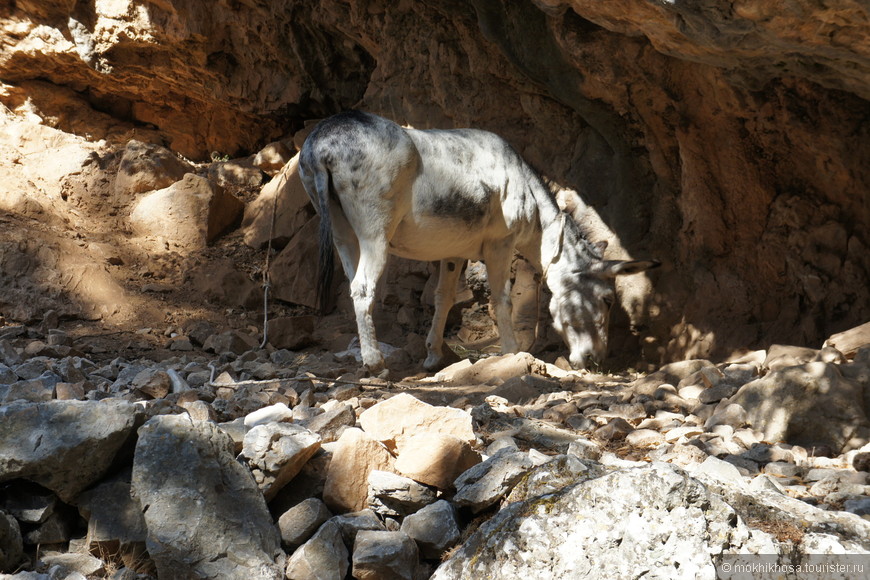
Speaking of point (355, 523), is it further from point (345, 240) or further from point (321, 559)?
point (345, 240)

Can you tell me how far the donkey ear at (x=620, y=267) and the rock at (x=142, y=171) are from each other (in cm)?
567

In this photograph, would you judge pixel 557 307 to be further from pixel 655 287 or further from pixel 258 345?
pixel 258 345

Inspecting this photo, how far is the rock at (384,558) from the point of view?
2822 mm

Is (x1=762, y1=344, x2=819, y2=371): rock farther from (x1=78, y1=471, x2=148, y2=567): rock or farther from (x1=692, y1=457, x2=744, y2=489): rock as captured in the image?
(x1=78, y1=471, x2=148, y2=567): rock

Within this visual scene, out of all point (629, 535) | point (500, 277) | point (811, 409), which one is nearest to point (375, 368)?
point (500, 277)

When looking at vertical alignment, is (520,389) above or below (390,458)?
below

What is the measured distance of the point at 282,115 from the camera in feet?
Answer: 38.7

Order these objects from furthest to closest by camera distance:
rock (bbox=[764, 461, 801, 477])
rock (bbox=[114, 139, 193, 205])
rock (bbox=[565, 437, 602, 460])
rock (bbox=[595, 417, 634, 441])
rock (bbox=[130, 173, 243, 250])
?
rock (bbox=[114, 139, 193, 205]) → rock (bbox=[130, 173, 243, 250]) → rock (bbox=[595, 417, 634, 441]) → rock (bbox=[764, 461, 801, 477]) → rock (bbox=[565, 437, 602, 460])

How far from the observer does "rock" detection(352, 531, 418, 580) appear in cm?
282

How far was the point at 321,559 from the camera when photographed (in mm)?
2844

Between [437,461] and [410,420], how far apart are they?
24.8 inches

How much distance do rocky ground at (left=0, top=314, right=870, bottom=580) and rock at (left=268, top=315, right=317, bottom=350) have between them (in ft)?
9.62

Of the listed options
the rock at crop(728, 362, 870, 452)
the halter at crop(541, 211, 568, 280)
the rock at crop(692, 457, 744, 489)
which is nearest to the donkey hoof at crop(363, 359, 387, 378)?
the halter at crop(541, 211, 568, 280)

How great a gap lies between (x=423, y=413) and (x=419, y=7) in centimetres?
666
